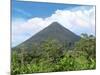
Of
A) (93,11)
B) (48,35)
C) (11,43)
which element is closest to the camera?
(11,43)

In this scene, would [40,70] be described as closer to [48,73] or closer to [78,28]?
[48,73]

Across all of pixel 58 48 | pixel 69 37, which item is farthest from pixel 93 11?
pixel 58 48

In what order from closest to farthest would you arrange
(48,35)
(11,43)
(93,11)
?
(11,43), (48,35), (93,11)

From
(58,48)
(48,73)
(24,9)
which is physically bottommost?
(48,73)

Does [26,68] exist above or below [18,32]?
below
